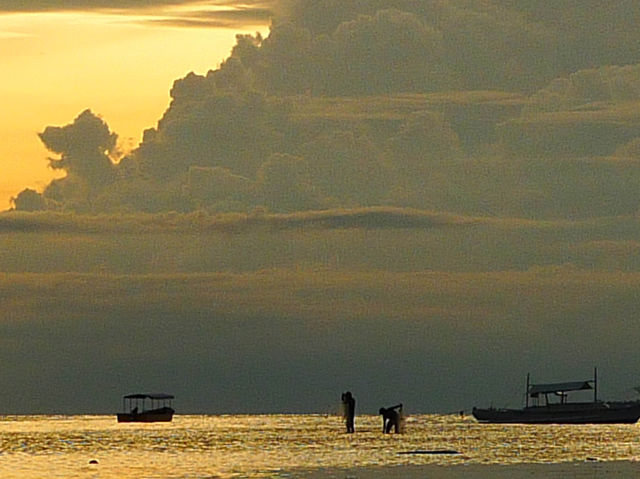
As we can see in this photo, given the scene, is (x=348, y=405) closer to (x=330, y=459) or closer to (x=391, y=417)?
(x=391, y=417)

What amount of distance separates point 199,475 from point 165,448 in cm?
4507

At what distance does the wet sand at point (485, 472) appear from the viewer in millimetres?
77219

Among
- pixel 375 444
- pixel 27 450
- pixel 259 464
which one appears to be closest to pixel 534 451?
pixel 375 444

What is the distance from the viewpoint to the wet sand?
3040 inches

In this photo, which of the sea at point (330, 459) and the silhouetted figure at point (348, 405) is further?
the silhouetted figure at point (348, 405)

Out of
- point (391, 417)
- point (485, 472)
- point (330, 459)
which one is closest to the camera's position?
point (485, 472)

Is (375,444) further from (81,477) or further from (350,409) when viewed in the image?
(81,477)

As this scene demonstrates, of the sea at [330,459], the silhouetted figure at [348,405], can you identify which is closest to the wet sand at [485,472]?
the sea at [330,459]

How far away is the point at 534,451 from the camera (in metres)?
109

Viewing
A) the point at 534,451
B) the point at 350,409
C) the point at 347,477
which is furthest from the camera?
the point at 350,409

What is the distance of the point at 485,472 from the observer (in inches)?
3172

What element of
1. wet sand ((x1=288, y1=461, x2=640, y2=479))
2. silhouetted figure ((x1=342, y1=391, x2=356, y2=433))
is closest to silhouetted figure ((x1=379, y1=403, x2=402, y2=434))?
silhouetted figure ((x1=342, y1=391, x2=356, y2=433))

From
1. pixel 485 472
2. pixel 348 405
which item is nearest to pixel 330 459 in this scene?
pixel 485 472

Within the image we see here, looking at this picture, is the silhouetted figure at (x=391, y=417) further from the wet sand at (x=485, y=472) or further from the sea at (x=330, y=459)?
the wet sand at (x=485, y=472)
